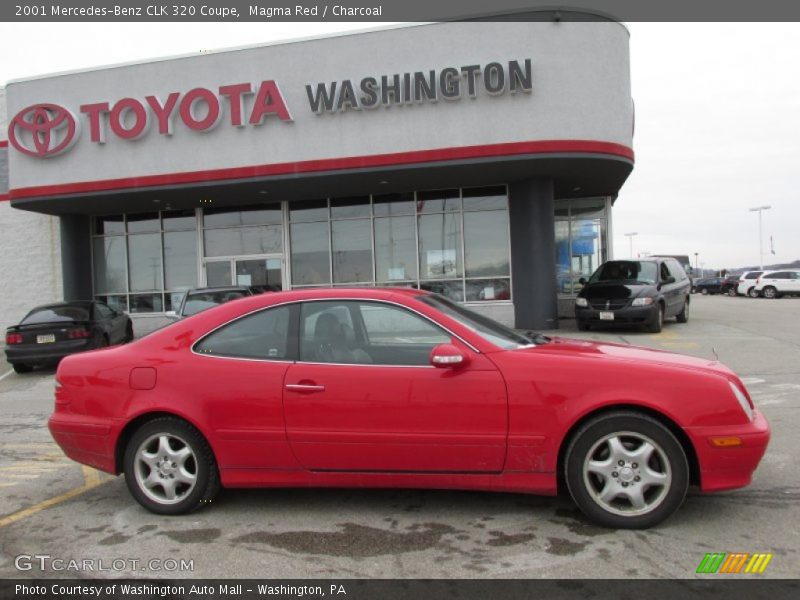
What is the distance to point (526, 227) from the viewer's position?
1557 cm

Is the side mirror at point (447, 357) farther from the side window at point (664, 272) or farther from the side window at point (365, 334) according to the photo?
the side window at point (664, 272)

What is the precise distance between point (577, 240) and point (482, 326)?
52.4 ft

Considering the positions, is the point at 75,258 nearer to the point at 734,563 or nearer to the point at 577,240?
the point at 577,240

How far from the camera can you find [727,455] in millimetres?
3484

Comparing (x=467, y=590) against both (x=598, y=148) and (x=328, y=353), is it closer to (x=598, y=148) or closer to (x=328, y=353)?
(x=328, y=353)

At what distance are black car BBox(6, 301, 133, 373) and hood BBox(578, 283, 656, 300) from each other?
1075 cm

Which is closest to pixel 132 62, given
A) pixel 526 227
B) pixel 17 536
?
pixel 526 227

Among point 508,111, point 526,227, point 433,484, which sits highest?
point 508,111

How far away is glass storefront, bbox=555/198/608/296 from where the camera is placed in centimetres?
1898

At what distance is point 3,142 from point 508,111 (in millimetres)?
16061

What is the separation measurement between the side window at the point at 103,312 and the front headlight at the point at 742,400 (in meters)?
12.2

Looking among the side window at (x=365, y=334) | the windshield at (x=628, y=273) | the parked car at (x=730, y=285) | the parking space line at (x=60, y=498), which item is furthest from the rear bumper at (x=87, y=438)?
the parked car at (x=730, y=285)

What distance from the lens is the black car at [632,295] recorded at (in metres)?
13.9

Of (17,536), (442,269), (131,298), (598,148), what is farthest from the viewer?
(131,298)
